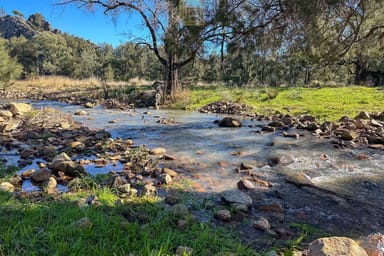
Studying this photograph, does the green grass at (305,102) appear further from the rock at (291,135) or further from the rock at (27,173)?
the rock at (27,173)

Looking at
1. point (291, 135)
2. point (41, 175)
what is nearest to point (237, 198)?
point (41, 175)

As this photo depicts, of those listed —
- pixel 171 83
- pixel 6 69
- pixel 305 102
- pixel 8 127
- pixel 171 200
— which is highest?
pixel 6 69

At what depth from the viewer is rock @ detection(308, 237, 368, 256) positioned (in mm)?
1857

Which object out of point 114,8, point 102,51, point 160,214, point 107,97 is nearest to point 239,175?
point 160,214

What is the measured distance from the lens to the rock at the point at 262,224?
2.42 metres

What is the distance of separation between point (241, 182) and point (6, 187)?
2.46 m

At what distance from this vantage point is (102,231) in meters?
2.12

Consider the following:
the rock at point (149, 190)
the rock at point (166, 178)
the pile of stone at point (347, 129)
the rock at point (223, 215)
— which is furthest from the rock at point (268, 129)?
the rock at point (223, 215)

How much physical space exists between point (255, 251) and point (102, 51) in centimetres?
4772

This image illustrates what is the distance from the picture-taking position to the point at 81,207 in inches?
99.2

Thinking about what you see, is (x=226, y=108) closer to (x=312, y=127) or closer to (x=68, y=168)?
(x=312, y=127)

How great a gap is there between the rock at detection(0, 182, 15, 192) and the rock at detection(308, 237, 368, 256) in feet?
9.06

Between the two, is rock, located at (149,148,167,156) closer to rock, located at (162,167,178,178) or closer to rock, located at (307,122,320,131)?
rock, located at (162,167,178,178)

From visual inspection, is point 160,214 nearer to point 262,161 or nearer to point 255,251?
point 255,251
